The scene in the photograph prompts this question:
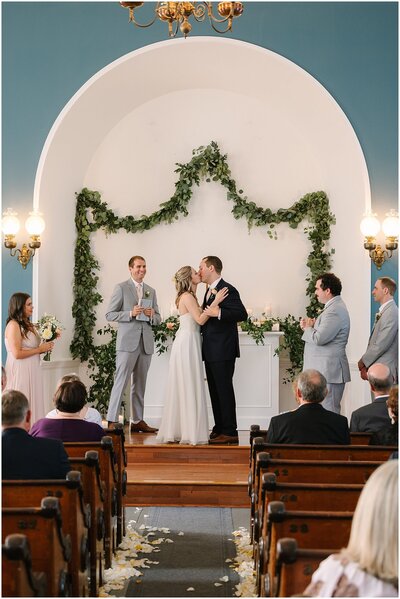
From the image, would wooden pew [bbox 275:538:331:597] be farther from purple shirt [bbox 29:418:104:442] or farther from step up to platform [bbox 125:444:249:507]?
step up to platform [bbox 125:444:249:507]

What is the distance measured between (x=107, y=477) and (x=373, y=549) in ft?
10.2

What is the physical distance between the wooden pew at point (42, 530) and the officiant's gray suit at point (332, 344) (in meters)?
4.44

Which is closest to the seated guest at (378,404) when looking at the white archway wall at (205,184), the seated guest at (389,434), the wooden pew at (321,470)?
the seated guest at (389,434)

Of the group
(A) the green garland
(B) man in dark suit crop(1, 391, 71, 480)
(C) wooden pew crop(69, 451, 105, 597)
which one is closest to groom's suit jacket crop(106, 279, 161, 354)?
(A) the green garland

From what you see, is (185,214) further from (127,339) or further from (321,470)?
(321,470)

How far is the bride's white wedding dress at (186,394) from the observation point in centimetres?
773

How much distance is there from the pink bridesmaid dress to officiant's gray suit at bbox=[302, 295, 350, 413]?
253 centimetres

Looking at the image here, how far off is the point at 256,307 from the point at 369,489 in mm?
8028

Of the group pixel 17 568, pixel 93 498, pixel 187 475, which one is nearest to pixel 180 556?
pixel 93 498

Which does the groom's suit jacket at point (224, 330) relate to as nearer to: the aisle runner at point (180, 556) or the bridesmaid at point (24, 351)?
the bridesmaid at point (24, 351)

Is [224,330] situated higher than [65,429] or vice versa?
[224,330]

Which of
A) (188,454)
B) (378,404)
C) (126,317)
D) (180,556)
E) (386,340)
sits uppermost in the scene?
(126,317)

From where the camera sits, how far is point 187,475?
22.9 feet

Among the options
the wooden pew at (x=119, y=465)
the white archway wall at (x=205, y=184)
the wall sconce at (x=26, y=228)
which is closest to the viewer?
the wooden pew at (x=119, y=465)
